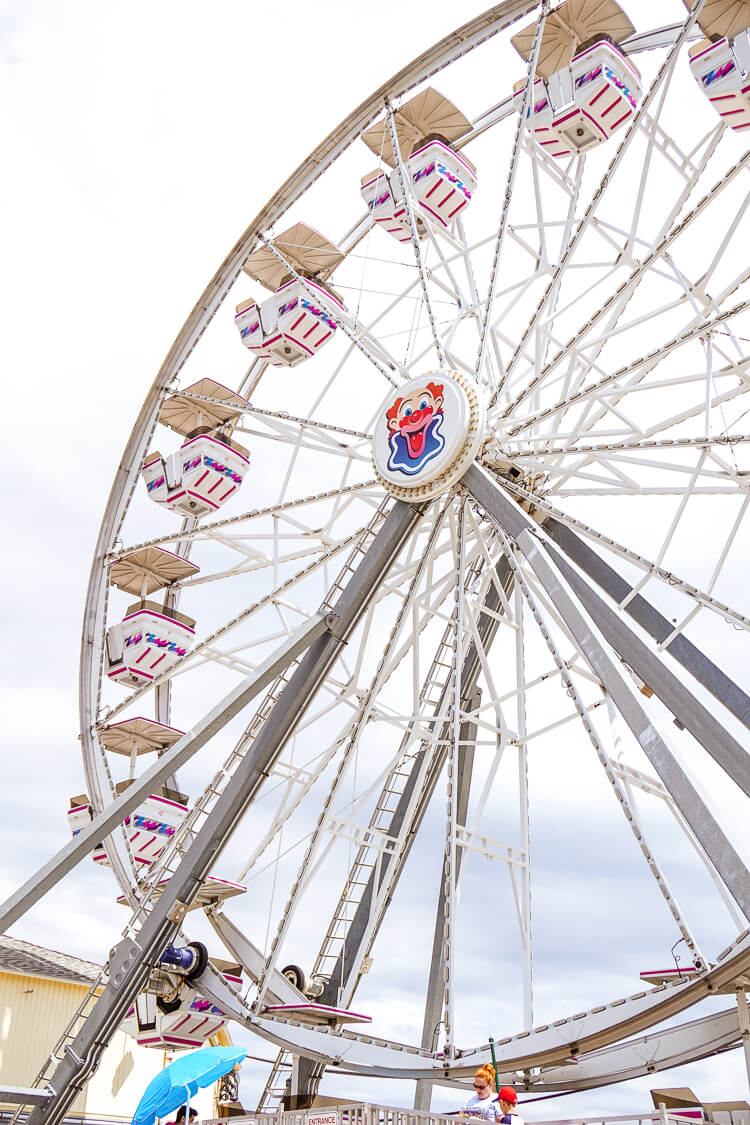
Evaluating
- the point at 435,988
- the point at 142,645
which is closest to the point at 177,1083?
the point at 435,988

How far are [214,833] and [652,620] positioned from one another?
4480 mm

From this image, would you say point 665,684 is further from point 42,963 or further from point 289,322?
point 42,963

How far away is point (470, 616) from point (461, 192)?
519 centimetres

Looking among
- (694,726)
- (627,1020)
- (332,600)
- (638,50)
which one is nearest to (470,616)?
(332,600)

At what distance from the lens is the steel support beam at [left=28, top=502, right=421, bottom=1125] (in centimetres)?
1015

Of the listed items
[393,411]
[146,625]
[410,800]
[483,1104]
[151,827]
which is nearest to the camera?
[483,1104]

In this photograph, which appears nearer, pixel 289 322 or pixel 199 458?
pixel 289 322

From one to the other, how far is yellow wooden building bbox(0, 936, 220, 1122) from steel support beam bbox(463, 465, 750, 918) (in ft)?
39.8

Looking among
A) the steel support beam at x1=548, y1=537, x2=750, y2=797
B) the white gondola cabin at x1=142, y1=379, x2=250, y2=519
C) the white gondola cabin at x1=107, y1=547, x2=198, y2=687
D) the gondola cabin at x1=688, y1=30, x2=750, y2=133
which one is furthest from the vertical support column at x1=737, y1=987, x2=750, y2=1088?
the white gondola cabin at x1=142, y1=379, x2=250, y2=519

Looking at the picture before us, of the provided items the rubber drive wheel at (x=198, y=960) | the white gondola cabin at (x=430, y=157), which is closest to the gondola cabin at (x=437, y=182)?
the white gondola cabin at (x=430, y=157)

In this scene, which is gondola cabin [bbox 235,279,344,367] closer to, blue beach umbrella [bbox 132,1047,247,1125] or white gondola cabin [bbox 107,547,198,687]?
white gondola cabin [bbox 107,547,198,687]

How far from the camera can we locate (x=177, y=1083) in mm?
7793

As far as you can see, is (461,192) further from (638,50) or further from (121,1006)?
(121,1006)

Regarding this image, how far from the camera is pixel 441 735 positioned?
1332cm
